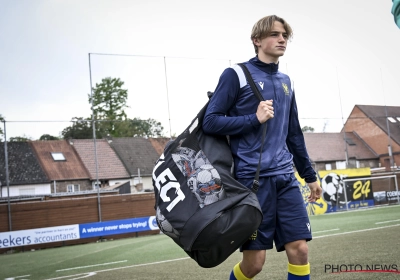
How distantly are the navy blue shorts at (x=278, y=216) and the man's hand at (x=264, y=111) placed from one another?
0.41 meters

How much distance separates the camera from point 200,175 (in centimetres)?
327

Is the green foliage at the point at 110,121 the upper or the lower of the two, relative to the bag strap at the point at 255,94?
upper

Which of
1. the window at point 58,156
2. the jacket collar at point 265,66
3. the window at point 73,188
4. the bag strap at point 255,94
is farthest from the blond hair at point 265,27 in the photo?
the window at point 58,156

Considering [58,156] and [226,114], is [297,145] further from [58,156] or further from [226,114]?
[58,156]

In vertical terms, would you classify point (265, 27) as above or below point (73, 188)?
above

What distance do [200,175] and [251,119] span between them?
526mm

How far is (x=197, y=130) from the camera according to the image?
11.6 ft

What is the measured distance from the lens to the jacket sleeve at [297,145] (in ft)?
12.9

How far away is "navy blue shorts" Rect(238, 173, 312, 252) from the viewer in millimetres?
3436

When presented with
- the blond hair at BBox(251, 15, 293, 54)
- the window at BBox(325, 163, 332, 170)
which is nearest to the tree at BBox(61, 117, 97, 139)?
the blond hair at BBox(251, 15, 293, 54)

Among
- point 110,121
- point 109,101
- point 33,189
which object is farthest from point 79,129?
point 33,189

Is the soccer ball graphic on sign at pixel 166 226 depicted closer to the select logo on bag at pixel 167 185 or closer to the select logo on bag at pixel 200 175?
the select logo on bag at pixel 167 185

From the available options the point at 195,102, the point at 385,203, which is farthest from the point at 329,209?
the point at 195,102

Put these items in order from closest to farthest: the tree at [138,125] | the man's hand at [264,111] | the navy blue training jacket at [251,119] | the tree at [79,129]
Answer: the man's hand at [264,111], the navy blue training jacket at [251,119], the tree at [79,129], the tree at [138,125]
